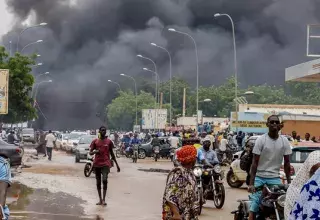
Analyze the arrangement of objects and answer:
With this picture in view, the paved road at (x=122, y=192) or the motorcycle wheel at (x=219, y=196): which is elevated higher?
the motorcycle wheel at (x=219, y=196)

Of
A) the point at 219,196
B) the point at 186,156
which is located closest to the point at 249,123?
the point at 219,196

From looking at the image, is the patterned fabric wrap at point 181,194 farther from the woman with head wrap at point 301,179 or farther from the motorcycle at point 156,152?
the motorcycle at point 156,152

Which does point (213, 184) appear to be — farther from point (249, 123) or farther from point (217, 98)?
point (217, 98)

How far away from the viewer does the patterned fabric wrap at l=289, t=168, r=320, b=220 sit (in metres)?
3.88

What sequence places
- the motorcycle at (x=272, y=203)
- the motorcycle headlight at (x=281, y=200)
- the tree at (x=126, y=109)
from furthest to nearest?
the tree at (x=126, y=109), the motorcycle at (x=272, y=203), the motorcycle headlight at (x=281, y=200)

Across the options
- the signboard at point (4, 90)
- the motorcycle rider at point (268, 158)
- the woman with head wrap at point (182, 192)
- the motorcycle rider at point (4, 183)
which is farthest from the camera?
the signboard at point (4, 90)

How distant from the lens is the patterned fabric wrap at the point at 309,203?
12.7 feet

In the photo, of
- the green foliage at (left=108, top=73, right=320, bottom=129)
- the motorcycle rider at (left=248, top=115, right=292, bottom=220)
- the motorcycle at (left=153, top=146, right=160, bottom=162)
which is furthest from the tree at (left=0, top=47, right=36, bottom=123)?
the green foliage at (left=108, top=73, right=320, bottom=129)

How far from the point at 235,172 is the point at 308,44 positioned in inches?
540

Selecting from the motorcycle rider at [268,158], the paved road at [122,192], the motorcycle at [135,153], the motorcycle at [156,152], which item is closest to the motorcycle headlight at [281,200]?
A: the motorcycle rider at [268,158]

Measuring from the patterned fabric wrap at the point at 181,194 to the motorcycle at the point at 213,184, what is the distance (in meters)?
7.70

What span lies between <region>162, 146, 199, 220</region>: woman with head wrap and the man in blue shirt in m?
7.67

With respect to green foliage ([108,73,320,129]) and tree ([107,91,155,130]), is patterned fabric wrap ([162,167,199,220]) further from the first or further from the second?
tree ([107,91,155,130])

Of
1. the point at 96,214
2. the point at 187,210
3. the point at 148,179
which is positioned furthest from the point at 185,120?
the point at 187,210
